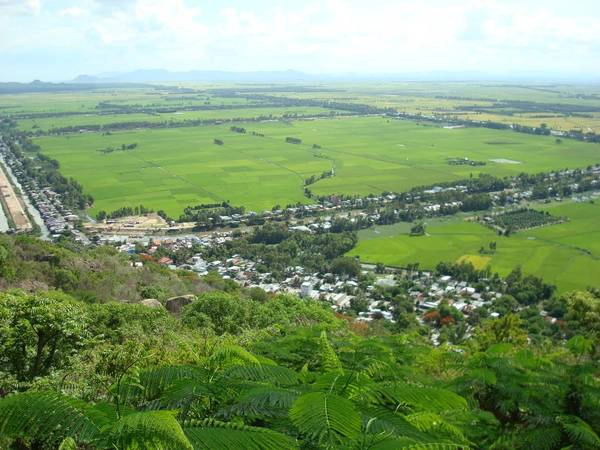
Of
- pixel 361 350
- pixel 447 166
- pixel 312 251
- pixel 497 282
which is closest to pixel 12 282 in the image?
pixel 361 350

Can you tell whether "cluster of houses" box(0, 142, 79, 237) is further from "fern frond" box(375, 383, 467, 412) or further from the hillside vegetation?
"fern frond" box(375, 383, 467, 412)

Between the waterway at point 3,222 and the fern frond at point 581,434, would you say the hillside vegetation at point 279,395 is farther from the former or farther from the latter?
the waterway at point 3,222

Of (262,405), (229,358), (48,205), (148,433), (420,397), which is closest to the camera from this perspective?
(148,433)

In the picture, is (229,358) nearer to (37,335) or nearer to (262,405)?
(262,405)

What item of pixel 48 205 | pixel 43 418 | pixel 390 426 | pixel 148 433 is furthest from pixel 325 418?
pixel 48 205

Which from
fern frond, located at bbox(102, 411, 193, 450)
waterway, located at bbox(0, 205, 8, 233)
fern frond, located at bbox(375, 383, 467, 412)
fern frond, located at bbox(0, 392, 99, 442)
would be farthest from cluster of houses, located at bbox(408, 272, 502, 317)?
waterway, located at bbox(0, 205, 8, 233)

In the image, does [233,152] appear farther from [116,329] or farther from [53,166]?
[116,329]
